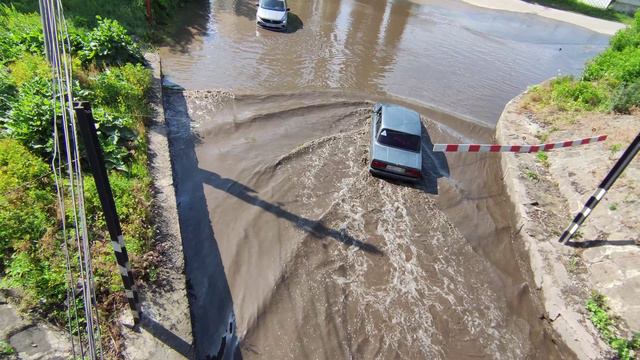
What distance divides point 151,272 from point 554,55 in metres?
26.3

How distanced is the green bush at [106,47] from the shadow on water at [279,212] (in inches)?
231

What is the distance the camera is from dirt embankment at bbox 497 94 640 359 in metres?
7.47

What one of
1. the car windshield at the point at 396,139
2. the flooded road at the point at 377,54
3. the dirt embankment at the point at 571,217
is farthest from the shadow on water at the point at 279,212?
the flooded road at the point at 377,54

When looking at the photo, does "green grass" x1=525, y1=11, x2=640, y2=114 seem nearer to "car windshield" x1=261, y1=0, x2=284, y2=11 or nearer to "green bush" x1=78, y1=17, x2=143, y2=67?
"car windshield" x1=261, y1=0, x2=284, y2=11

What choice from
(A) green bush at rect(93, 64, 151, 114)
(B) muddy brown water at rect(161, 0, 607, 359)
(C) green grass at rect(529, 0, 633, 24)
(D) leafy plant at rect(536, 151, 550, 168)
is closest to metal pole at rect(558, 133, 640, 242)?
(B) muddy brown water at rect(161, 0, 607, 359)

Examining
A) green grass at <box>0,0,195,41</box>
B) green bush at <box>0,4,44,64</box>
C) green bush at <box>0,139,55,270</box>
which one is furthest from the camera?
green grass at <box>0,0,195,41</box>

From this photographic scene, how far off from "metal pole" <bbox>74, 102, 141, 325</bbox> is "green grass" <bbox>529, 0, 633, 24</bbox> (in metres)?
43.0

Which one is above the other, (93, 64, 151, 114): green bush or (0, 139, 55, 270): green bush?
(0, 139, 55, 270): green bush

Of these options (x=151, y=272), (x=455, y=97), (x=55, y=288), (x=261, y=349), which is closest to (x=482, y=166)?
(x=455, y=97)

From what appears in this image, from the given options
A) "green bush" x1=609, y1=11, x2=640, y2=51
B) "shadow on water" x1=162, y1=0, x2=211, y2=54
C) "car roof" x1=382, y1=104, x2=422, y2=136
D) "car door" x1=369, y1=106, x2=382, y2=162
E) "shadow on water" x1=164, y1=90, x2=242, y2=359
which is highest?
"green bush" x1=609, y1=11, x2=640, y2=51

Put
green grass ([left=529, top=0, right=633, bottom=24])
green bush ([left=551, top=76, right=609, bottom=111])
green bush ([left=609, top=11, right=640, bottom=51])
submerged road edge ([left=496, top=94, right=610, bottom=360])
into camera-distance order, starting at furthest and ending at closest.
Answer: green grass ([left=529, top=0, right=633, bottom=24])
green bush ([left=609, top=11, right=640, bottom=51])
green bush ([left=551, top=76, right=609, bottom=111])
submerged road edge ([left=496, top=94, right=610, bottom=360])

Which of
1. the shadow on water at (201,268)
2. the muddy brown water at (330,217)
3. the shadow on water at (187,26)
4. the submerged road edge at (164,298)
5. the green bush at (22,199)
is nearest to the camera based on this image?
the submerged road edge at (164,298)

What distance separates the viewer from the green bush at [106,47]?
39.0ft

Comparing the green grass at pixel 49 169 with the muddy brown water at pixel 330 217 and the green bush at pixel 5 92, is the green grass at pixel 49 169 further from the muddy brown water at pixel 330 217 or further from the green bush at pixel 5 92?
the muddy brown water at pixel 330 217
